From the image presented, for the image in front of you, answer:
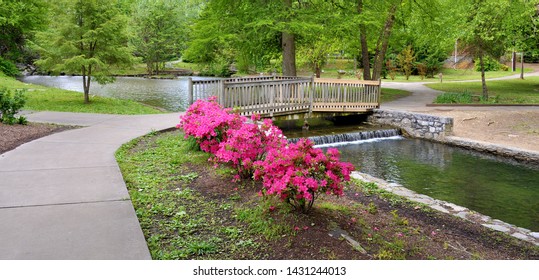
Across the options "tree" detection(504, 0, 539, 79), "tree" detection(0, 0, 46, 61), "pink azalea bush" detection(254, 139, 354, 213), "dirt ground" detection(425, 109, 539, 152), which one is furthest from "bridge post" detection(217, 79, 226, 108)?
"tree" detection(504, 0, 539, 79)

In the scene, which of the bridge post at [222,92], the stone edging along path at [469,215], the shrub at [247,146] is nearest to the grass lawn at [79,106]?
the bridge post at [222,92]

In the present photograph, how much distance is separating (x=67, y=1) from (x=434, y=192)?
12783 mm

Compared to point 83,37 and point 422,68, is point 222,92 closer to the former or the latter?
point 83,37

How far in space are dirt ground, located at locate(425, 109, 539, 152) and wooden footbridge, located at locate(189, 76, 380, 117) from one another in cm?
282

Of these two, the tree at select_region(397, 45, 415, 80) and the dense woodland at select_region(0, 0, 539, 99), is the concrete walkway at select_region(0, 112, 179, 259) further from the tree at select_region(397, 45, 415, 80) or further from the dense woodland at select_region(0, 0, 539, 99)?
the tree at select_region(397, 45, 415, 80)

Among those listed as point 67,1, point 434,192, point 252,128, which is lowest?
point 434,192

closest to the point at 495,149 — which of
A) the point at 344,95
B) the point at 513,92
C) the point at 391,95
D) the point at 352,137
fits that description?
the point at 352,137

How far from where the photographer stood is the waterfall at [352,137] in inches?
480

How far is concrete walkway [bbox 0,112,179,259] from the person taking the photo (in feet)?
11.5

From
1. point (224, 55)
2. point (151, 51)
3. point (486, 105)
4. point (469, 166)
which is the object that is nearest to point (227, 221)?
point (469, 166)

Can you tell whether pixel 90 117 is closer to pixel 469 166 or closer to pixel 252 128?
pixel 252 128

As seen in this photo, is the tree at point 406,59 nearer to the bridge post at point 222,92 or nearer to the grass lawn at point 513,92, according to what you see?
the grass lawn at point 513,92

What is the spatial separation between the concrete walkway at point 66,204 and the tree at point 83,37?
7.17 m

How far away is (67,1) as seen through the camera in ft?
46.8
